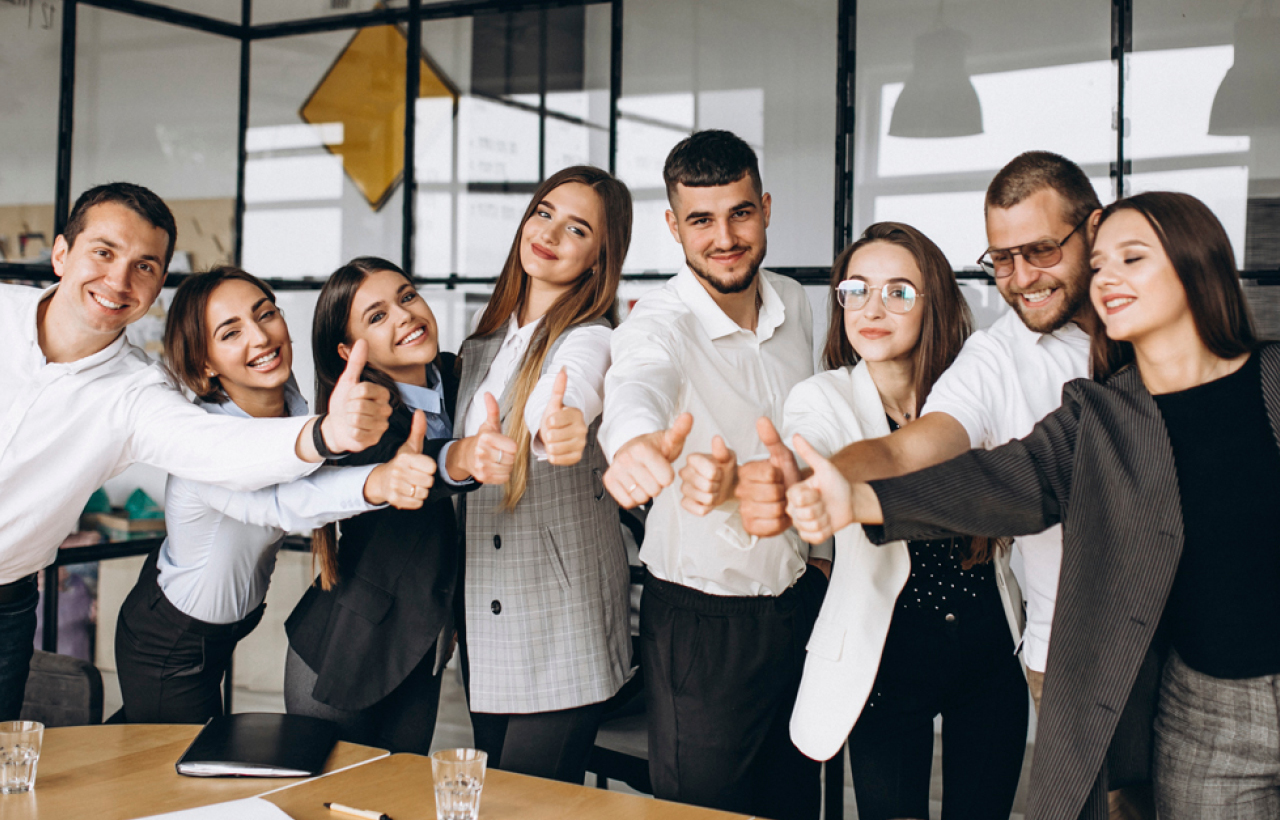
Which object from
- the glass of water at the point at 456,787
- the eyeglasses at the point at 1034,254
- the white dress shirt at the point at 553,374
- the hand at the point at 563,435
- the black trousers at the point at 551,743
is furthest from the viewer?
the black trousers at the point at 551,743

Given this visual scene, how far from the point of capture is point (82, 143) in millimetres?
3859

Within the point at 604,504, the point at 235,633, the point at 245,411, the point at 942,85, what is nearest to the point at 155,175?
the point at 245,411

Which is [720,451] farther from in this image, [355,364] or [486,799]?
[355,364]

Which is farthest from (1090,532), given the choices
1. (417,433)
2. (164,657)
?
(164,657)

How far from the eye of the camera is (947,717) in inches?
84.0

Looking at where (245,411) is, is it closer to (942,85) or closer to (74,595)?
(74,595)

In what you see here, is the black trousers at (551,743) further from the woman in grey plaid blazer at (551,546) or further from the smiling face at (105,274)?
the smiling face at (105,274)

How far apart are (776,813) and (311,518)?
128 centimetres

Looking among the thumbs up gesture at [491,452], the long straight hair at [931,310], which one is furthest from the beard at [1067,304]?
the thumbs up gesture at [491,452]

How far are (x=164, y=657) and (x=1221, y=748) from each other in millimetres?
2264

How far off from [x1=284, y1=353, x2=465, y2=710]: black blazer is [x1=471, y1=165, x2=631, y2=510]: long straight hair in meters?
0.18

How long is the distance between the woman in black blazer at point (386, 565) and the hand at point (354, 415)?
0.30 feet

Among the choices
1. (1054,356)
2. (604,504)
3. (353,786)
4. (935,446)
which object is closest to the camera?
(353,786)

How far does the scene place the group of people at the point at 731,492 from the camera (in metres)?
1.61
